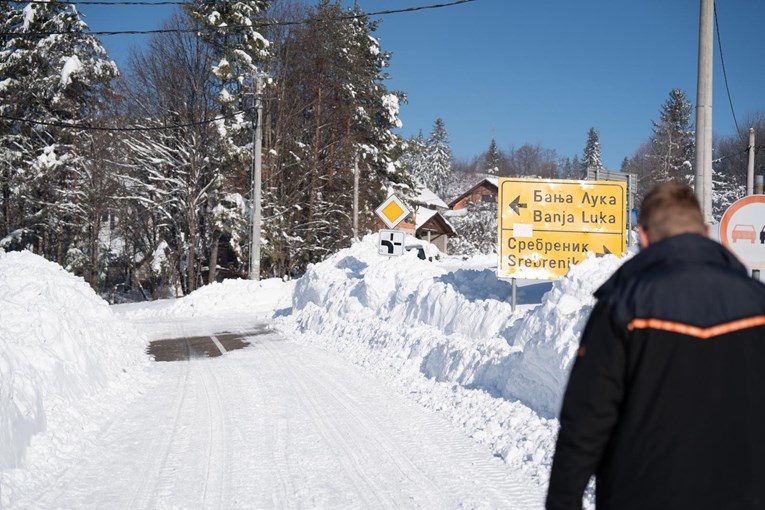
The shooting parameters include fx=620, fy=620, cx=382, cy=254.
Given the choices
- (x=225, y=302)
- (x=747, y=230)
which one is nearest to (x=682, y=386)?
(x=747, y=230)

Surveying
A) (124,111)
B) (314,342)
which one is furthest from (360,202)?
(314,342)

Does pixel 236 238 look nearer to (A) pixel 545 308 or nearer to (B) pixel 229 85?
(B) pixel 229 85

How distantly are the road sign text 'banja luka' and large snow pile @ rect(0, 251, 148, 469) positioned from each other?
22.7 ft

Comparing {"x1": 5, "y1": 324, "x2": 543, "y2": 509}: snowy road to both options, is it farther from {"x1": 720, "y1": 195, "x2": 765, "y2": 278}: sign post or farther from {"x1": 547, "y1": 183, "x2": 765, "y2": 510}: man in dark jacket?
{"x1": 720, "y1": 195, "x2": 765, "y2": 278}: sign post

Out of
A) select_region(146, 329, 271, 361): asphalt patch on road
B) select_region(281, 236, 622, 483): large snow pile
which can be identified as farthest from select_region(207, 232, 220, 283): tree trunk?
select_region(146, 329, 271, 361): asphalt patch on road

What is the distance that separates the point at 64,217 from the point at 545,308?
28920 millimetres

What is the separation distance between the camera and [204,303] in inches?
897

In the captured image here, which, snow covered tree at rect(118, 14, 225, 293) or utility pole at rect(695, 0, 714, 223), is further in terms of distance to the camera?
snow covered tree at rect(118, 14, 225, 293)

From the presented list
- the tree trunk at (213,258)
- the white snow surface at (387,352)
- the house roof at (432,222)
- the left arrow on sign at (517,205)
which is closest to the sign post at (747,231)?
the white snow surface at (387,352)

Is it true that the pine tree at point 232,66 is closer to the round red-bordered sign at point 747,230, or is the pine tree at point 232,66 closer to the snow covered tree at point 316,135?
the snow covered tree at point 316,135

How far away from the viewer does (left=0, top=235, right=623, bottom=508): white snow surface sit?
6262mm

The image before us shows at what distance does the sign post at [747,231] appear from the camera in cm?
738

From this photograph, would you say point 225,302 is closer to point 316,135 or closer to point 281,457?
point 316,135

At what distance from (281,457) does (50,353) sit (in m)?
3.92
